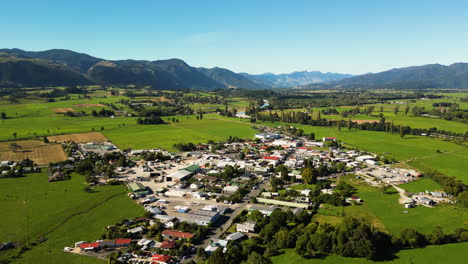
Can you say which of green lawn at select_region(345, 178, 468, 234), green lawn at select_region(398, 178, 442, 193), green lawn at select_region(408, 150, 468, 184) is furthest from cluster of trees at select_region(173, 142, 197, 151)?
green lawn at select_region(408, 150, 468, 184)

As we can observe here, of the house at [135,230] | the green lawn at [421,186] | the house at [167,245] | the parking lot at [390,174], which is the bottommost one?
the house at [135,230]

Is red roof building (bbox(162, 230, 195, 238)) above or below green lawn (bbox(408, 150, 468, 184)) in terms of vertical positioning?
below

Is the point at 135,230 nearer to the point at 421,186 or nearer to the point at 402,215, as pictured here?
the point at 402,215

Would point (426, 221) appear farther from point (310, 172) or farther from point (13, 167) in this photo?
point (13, 167)

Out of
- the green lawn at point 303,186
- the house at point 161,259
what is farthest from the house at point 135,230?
the green lawn at point 303,186

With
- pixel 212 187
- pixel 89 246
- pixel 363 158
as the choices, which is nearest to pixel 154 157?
pixel 212 187

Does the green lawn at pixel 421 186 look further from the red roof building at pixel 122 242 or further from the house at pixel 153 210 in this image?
the red roof building at pixel 122 242

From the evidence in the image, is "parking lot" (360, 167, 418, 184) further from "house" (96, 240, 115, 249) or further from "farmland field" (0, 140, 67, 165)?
"farmland field" (0, 140, 67, 165)
